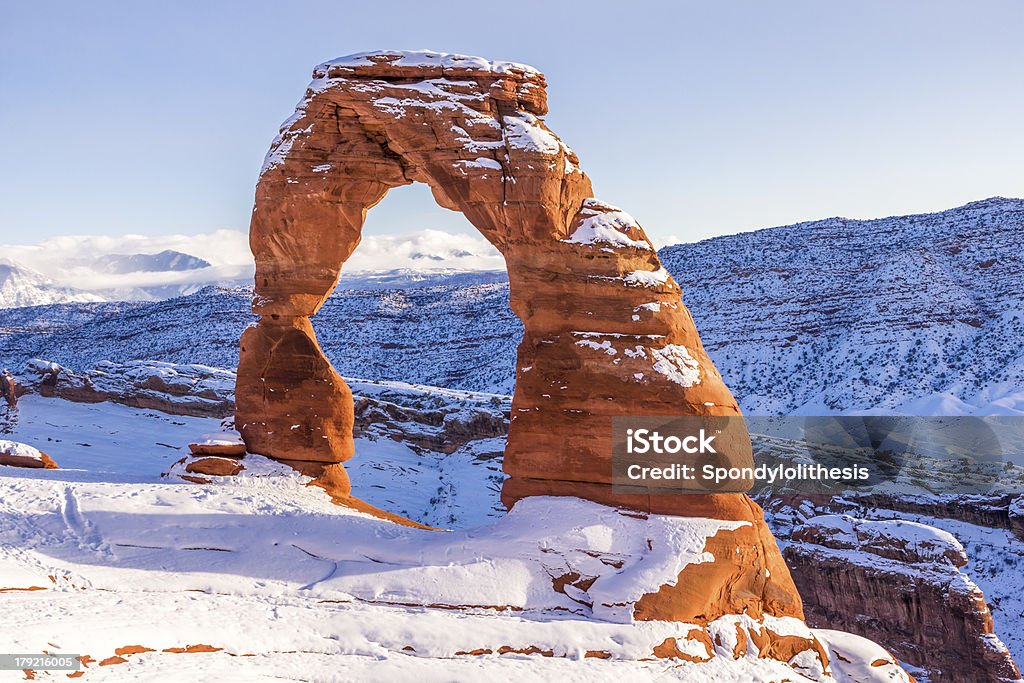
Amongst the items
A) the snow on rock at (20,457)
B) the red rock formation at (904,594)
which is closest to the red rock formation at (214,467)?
the snow on rock at (20,457)

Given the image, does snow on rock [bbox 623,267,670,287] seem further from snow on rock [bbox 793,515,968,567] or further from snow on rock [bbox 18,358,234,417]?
snow on rock [bbox 18,358,234,417]

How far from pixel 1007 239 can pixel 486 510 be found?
54.4 metres

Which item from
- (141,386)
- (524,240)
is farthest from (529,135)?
(141,386)

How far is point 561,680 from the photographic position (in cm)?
1250

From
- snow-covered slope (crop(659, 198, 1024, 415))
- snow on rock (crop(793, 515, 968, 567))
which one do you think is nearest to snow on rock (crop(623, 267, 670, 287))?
snow on rock (crop(793, 515, 968, 567))

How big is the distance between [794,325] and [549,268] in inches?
2265

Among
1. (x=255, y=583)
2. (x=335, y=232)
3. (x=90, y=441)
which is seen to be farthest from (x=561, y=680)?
(x=90, y=441)

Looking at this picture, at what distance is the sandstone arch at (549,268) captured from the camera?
16.5 meters

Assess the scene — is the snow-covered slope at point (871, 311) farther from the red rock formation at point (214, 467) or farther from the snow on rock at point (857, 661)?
the red rock formation at point (214, 467)

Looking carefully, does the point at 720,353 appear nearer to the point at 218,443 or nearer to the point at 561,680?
Result: the point at 218,443

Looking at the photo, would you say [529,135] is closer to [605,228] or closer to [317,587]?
[605,228]

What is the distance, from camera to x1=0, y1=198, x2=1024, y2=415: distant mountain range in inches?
2367

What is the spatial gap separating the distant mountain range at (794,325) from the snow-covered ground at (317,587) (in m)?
43.2

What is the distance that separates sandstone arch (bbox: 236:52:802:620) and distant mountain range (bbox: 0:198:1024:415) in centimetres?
4136
